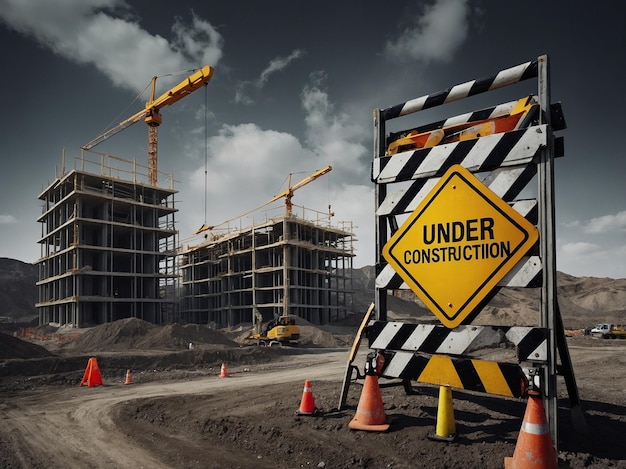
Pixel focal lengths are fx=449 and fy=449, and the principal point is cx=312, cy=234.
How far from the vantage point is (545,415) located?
11.5 ft

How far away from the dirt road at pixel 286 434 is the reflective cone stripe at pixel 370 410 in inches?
4.5

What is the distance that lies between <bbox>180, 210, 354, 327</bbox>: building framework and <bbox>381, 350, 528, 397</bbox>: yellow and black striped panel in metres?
Answer: 41.1

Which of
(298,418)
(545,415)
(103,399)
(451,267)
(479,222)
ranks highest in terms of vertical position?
(479,222)

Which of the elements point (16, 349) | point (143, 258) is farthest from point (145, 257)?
point (16, 349)

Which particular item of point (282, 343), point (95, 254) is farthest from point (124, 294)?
point (282, 343)

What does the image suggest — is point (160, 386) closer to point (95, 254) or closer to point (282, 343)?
point (282, 343)

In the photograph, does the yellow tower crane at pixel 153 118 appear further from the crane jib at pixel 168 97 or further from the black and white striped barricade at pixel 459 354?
the black and white striped barricade at pixel 459 354

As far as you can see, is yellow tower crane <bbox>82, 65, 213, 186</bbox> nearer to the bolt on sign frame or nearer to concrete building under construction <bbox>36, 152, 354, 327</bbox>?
concrete building under construction <bbox>36, 152, 354, 327</bbox>

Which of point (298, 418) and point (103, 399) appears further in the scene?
→ point (103, 399)

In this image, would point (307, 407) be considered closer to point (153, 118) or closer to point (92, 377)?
point (92, 377)

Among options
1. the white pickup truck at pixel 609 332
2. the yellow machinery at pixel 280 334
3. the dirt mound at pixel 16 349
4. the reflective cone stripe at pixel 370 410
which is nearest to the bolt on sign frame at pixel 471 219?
the reflective cone stripe at pixel 370 410

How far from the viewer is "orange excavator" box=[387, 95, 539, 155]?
408 cm

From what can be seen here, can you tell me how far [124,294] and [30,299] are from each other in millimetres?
49406

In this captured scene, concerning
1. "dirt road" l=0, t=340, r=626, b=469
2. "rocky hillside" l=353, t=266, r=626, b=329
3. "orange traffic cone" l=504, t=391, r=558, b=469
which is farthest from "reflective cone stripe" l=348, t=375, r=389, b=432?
"rocky hillside" l=353, t=266, r=626, b=329
